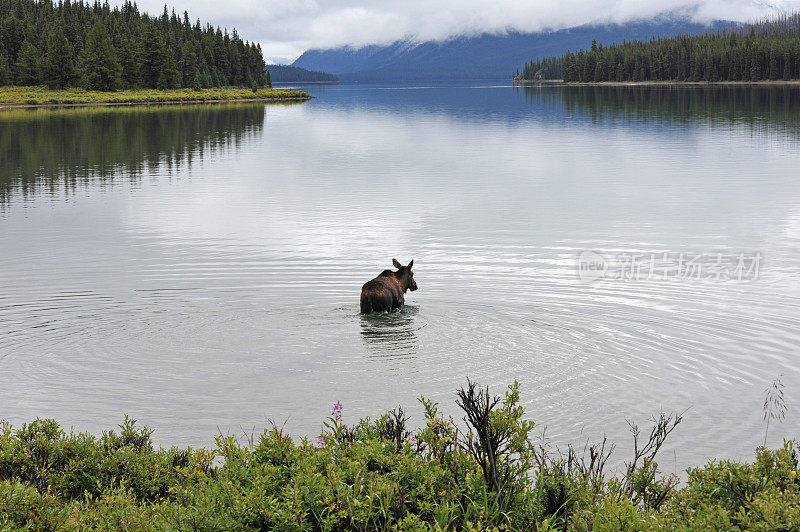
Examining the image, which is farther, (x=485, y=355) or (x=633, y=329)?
(x=633, y=329)

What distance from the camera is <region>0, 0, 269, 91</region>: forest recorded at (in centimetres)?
14400

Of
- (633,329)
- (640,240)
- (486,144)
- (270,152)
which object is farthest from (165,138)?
(633,329)

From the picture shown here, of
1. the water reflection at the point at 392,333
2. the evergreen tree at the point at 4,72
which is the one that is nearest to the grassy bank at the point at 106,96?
the evergreen tree at the point at 4,72

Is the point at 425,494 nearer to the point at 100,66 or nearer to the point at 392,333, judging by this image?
the point at 392,333

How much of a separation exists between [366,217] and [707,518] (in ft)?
77.7

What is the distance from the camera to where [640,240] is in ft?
77.8

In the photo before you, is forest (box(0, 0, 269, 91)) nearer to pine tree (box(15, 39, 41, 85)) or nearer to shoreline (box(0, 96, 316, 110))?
pine tree (box(15, 39, 41, 85))

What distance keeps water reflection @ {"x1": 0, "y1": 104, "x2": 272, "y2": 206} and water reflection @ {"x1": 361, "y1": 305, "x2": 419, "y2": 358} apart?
24.2 meters

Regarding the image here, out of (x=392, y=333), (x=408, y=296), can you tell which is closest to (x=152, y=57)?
(x=408, y=296)

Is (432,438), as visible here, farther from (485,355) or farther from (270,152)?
(270,152)

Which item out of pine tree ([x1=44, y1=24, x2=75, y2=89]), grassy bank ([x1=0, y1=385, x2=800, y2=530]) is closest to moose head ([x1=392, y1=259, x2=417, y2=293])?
grassy bank ([x1=0, y1=385, x2=800, y2=530])

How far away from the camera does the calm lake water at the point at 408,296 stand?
461 inches

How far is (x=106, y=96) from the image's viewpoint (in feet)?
429

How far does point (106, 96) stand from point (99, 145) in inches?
3123
